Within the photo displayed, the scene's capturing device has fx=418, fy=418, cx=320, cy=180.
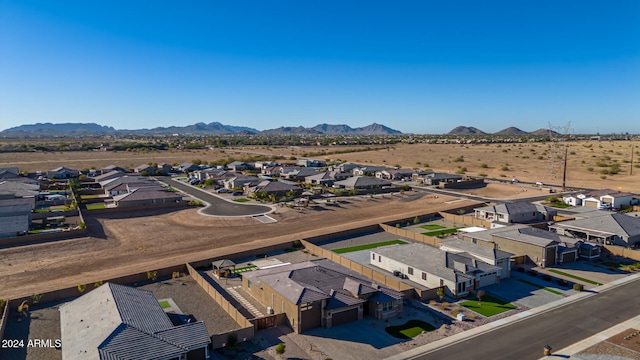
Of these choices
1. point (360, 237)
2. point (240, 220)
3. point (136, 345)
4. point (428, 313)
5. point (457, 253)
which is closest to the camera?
point (136, 345)

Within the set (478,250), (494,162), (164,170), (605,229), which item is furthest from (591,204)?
(164,170)

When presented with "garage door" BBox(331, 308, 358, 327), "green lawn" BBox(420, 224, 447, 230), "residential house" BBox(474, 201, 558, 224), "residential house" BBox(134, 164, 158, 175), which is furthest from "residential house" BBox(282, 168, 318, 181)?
"garage door" BBox(331, 308, 358, 327)

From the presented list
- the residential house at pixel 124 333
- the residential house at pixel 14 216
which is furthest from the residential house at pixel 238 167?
the residential house at pixel 124 333

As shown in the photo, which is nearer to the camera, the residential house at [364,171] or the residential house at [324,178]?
the residential house at [324,178]

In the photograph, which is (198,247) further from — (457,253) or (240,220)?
(457,253)

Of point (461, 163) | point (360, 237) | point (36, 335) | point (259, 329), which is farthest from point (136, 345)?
point (461, 163)

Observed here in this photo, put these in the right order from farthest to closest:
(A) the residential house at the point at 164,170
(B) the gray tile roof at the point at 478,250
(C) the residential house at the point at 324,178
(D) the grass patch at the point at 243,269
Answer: (A) the residential house at the point at 164,170 < (C) the residential house at the point at 324,178 < (D) the grass patch at the point at 243,269 < (B) the gray tile roof at the point at 478,250

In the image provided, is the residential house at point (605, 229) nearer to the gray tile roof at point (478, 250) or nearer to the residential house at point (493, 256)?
the gray tile roof at point (478, 250)
